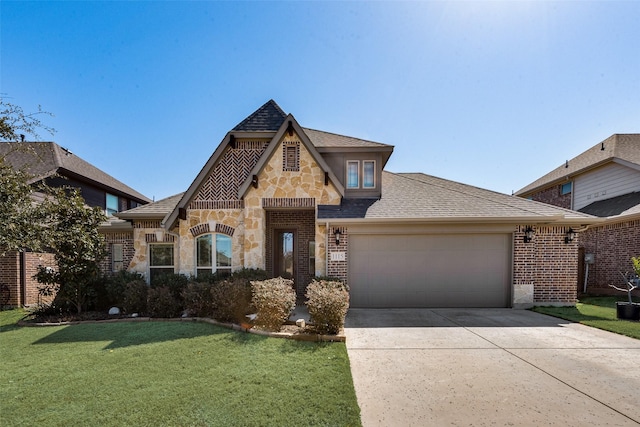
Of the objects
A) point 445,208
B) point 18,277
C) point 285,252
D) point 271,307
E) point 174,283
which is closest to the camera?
point 271,307

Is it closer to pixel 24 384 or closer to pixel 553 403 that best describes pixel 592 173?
pixel 553 403

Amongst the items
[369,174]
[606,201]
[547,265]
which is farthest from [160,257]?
[606,201]

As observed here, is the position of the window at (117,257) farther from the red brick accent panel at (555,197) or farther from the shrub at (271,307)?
the red brick accent panel at (555,197)

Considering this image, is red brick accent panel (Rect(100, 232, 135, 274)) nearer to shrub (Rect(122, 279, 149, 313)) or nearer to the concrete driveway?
shrub (Rect(122, 279, 149, 313))

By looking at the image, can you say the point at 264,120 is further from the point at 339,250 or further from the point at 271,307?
the point at 271,307

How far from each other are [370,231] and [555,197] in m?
16.6

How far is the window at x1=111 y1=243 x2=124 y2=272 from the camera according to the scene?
35.5 ft

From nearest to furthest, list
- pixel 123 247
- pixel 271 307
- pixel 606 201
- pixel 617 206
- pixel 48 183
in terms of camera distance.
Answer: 1. pixel 271 307
2. pixel 123 247
3. pixel 617 206
4. pixel 606 201
5. pixel 48 183

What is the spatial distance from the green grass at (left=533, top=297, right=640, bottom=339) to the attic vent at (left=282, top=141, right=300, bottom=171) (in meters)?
9.12

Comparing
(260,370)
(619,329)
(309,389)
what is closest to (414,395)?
(309,389)

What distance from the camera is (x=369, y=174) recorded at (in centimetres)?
1028

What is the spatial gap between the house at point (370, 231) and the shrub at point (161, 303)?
4.95 ft

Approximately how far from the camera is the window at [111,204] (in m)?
18.5

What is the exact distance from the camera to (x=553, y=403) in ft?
11.8
